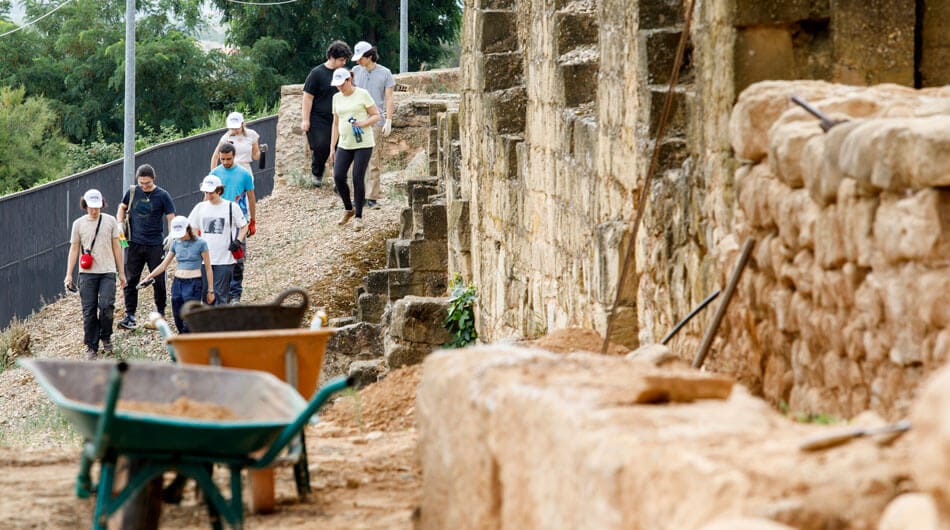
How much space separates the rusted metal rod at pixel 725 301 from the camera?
6059 millimetres

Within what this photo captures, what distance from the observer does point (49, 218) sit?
1939cm

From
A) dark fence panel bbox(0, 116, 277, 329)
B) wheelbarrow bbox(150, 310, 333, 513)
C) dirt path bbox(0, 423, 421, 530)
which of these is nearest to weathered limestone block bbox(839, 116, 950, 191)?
dirt path bbox(0, 423, 421, 530)

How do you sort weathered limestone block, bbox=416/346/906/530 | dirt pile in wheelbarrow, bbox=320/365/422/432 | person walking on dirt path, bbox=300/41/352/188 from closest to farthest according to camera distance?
weathered limestone block, bbox=416/346/906/530
dirt pile in wheelbarrow, bbox=320/365/422/432
person walking on dirt path, bbox=300/41/352/188

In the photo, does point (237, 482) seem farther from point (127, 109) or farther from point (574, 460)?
point (127, 109)

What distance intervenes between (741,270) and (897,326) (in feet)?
5.07

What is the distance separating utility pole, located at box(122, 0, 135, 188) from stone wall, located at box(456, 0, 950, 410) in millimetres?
8482

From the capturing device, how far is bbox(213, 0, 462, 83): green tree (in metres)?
36.9

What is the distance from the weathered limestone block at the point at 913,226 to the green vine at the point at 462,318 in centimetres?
891

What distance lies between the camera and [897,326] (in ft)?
14.9

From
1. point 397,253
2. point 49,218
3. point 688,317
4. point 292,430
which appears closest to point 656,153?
point 688,317

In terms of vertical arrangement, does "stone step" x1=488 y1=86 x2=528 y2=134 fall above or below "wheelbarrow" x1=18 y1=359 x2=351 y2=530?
above

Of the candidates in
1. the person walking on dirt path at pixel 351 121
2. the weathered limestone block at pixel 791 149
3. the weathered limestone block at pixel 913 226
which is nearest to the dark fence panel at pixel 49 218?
the person walking on dirt path at pixel 351 121

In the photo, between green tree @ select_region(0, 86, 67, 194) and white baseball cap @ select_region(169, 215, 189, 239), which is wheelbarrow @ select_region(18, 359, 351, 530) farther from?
green tree @ select_region(0, 86, 67, 194)

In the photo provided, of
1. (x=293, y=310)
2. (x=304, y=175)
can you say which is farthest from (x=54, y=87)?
(x=293, y=310)
